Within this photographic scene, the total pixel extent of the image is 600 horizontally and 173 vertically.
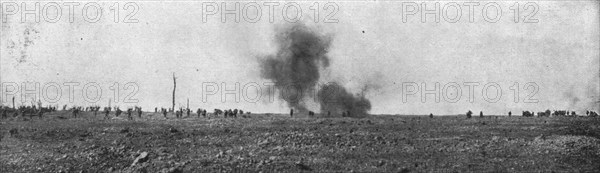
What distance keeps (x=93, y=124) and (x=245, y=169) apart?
1726cm

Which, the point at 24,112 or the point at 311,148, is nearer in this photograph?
the point at 311,148

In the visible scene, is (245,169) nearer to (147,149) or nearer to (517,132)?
(147,149)

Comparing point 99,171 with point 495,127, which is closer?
point 99,171

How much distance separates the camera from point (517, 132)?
28016 millimetres

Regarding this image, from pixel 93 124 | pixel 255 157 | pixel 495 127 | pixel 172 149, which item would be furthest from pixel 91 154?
pixel 495 127

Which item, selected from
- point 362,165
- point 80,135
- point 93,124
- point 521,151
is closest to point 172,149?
point 80,135

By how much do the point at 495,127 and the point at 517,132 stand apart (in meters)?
1.96

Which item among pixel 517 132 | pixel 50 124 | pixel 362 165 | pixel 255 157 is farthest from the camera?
pixel 50 124

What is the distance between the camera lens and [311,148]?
78.2 ft

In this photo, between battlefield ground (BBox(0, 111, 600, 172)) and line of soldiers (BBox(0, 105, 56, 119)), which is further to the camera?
line of soldiers (BBox(0, 105, 56, 119))

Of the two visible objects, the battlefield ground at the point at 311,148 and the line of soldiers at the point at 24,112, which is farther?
the line of soldiers at the point at 24,112

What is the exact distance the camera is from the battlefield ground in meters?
21.2

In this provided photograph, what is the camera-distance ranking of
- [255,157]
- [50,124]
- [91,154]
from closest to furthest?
[255,157] → [91,154] → [50,124]

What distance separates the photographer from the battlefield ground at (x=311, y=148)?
21.2 meters
